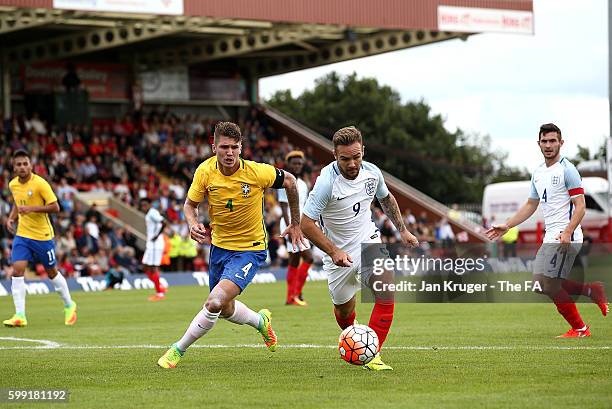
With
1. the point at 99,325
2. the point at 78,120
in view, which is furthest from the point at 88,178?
the point at 99,325

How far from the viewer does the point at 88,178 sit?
129 ft

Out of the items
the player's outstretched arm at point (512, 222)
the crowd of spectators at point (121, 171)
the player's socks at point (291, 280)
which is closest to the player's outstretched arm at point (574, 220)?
the player's outstretched arm at point (512, 222)

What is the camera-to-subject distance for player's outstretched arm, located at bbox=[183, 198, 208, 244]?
10.2 metres

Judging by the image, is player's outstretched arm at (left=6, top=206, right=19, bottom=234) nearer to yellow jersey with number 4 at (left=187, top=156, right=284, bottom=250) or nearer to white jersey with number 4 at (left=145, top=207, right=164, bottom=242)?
yellow jersey with number 4 at (left=187, top=156, right=284, bottom=250)

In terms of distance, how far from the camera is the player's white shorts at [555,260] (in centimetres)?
1348

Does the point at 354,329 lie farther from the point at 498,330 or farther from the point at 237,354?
the point at 498,330

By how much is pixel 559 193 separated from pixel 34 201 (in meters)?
7.56

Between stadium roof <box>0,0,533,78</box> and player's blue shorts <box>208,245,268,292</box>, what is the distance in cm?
2464

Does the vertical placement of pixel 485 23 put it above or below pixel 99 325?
above

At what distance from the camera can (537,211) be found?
45.0m

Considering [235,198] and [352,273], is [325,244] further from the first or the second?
[235,198]

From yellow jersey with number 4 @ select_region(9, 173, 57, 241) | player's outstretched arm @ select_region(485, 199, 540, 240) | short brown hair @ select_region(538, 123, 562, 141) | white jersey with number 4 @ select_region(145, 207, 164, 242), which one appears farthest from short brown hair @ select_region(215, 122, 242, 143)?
white jersey with number 4 @ select_region(145, 207, 164, 242)

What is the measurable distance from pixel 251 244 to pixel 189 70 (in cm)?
4110

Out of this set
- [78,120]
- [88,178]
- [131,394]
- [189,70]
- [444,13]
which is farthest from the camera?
[189,70]
